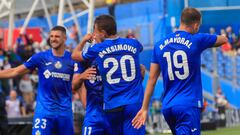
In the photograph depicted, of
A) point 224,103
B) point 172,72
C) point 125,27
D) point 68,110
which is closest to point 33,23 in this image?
point 125,27

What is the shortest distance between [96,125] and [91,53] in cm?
100

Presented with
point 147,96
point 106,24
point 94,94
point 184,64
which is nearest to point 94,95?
point 94,94

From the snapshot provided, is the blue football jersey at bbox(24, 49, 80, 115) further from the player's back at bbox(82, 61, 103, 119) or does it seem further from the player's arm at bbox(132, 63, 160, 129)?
the player's arm at bbox(132, 63, 160, 129)

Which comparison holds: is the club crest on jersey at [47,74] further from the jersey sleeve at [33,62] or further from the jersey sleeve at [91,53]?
the jersey sleeve at [91,53]

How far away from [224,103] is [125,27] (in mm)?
5683

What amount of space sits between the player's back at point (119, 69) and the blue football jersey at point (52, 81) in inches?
59.6

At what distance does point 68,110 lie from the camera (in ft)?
35.7

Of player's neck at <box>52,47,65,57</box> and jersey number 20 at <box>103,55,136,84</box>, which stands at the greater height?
player's neck at <box>52,47,65,57</box>

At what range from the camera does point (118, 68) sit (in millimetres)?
9133

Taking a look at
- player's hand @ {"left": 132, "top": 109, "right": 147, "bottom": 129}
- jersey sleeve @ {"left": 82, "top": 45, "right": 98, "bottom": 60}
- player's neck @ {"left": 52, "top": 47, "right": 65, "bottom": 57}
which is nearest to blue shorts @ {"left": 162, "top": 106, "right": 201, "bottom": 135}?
player's hand @ {"left": 132, "top": 109, "right": 147, "bottom": 129}

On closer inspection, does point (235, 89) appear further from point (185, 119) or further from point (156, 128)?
point (185, 119)

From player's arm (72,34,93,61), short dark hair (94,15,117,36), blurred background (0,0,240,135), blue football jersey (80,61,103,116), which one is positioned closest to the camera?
short dark hair (94,15,117,36)

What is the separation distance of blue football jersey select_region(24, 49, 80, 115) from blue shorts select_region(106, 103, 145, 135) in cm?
161

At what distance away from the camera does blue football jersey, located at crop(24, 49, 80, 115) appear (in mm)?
10688
